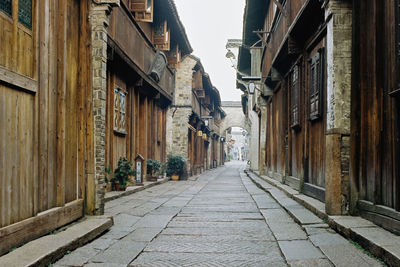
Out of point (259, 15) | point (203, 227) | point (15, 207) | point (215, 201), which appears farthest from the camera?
point (259, 15)

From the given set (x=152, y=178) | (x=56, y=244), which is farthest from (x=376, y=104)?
(x=152, y=178)

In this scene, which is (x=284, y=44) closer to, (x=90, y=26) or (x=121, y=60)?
(x=121, y=60)

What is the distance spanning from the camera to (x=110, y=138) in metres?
9.98

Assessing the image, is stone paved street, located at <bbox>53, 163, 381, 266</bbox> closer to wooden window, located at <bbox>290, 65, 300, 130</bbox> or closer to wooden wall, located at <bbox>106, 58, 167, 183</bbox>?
wooden window, located at <bbox>290, 65, 300, 130</bbox>

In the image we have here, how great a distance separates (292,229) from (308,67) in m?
4.00

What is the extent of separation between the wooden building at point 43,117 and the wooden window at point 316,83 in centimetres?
364

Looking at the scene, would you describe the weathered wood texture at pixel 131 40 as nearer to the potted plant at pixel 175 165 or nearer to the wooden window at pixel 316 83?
the potted plant at pixel 175 165

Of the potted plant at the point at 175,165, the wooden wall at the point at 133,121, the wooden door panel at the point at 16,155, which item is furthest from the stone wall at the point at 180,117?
the wooden door panel at the point at 16,155

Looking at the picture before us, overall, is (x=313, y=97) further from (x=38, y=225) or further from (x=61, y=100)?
(x=38, y=225)

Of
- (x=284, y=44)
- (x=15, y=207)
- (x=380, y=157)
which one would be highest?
(x=284, y=44)

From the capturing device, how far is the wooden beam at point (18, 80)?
366 centimetres

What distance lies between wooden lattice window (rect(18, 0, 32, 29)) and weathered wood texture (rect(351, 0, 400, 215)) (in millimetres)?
3617

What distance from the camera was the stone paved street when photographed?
3975mm

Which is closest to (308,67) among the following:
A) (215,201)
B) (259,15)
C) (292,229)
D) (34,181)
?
(215,201)
